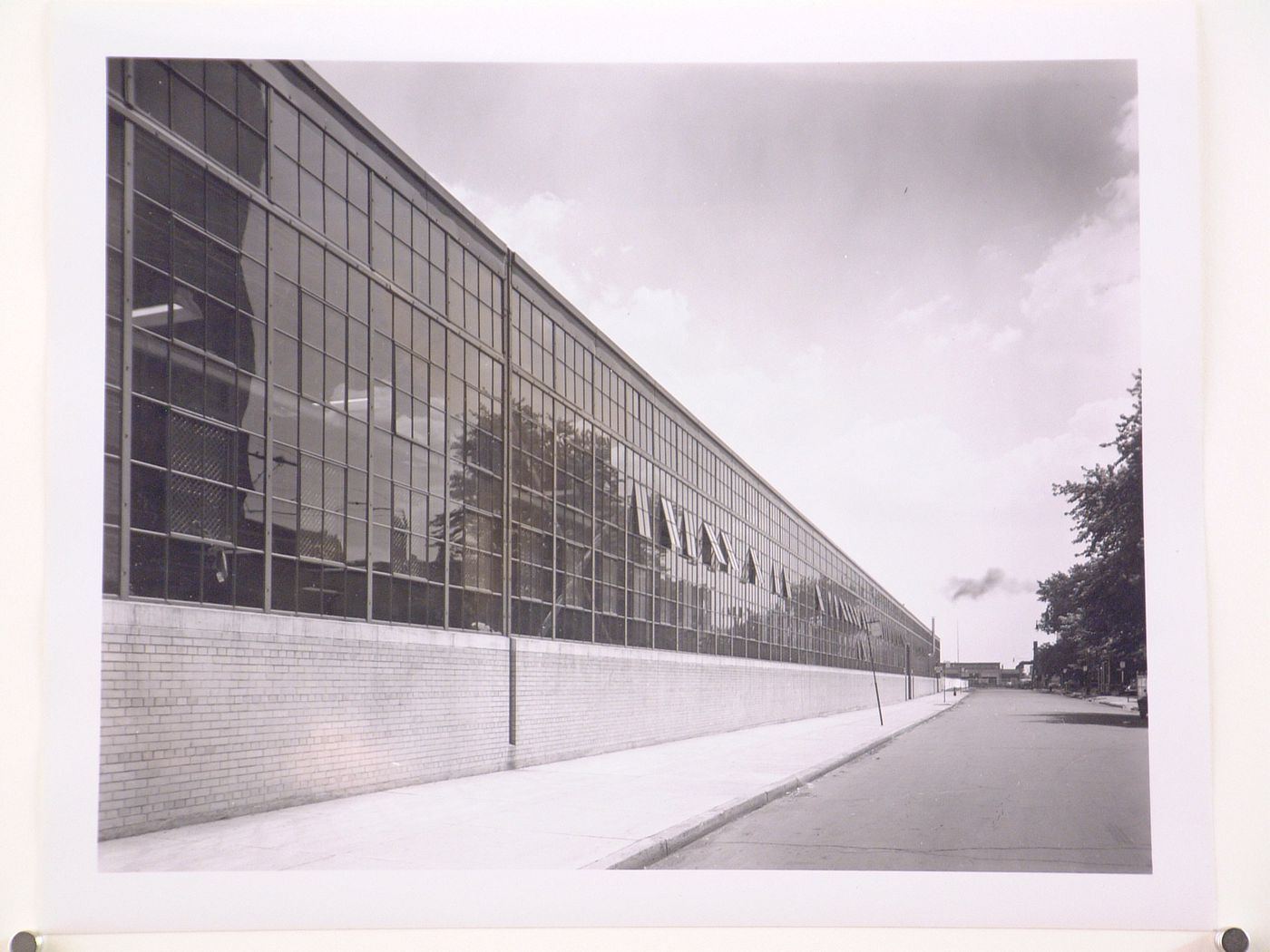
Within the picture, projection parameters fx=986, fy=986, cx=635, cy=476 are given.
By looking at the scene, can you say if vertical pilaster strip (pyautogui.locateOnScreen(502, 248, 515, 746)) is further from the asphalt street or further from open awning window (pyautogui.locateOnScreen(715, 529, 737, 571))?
open awning window (pyautogui.locateOnScreen(715, 529, 737, 571))

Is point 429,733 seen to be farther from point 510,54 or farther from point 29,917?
point 510,54

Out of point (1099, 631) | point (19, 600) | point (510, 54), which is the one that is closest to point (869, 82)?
point (510, 54)

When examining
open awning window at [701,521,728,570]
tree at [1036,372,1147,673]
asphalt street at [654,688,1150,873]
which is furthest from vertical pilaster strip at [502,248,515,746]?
tree at [1036,372,1147,673]

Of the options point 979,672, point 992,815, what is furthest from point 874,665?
point 992,815

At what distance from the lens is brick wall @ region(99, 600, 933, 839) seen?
16.9ft

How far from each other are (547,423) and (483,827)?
3.08 metres

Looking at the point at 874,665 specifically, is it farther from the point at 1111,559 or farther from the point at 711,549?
the point at 1111,559

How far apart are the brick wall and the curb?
1.33 m

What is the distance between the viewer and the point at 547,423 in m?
7.49

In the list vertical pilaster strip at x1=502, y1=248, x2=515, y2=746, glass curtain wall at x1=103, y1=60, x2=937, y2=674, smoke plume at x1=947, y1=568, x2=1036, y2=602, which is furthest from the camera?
vertical pilaster strip at x1=502, y1=248, x2=515, y2=746

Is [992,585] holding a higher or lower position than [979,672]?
higher

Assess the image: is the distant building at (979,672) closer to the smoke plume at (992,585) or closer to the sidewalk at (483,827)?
the smoke plume at (992,585)

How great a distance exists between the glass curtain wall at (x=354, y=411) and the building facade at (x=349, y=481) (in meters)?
0.02

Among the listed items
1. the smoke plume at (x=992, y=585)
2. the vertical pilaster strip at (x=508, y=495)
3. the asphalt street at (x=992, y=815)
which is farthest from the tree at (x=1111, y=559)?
the vertical pilaster strip at (x=508, y=495)
